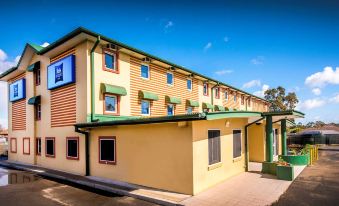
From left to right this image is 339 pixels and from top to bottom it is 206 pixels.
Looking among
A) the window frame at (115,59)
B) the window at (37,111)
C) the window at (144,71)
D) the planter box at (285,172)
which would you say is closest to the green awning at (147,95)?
the window at (144,71)

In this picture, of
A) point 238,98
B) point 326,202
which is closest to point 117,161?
point 326,202

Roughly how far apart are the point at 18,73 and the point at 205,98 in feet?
58.7

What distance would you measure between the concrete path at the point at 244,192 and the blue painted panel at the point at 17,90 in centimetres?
1776

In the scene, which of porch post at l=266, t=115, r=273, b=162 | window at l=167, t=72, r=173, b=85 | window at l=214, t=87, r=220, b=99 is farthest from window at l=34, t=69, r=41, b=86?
window at l=214, t=87, r=220, b=99

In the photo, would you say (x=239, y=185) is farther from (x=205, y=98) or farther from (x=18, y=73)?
(x=18, y=73)

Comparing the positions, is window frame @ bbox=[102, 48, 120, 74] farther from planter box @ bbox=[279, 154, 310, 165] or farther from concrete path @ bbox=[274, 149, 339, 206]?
planter box @ bbox=[279, 154, 310, 165]

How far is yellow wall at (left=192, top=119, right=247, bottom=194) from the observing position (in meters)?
9.43

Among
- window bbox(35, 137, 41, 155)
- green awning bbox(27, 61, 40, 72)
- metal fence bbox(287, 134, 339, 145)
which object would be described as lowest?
metal fence bbox(287, 134, 339, 145)

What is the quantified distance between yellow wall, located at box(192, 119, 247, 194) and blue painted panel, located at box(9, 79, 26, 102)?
16798 mm

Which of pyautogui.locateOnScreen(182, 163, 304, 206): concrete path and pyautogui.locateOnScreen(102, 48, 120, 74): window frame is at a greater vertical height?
pyautogui.locateOnScreen(102, 48, 120, 74): window frame

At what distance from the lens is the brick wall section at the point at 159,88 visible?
16344 mm

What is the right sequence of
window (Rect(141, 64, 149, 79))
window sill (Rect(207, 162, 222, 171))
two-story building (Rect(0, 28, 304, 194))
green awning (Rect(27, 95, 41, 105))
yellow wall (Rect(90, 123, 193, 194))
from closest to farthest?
yellow wall (Rect(90, 123, 193, 194)), two-story building (Rect(0, 28, 304, 194)), window sill (Rect(207, 162, 222, 171)), window (Rect(141, 64, 149, 79)), green awning (Rect(27, 95, 41, 105))

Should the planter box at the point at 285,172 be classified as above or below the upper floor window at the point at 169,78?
below

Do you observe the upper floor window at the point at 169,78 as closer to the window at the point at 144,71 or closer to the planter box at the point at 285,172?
the window at the point at 144,71
